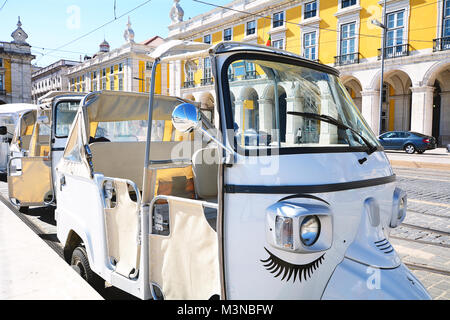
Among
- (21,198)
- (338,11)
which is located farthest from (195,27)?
(21,198)

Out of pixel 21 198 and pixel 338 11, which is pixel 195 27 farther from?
pixel 21 198

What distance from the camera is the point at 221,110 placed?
2168mm

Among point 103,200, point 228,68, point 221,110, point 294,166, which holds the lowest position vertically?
point 103,200

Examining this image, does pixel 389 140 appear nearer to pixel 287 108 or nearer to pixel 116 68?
pixel 287 108

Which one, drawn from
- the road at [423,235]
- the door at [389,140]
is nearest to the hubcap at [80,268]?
the road at [423,235]

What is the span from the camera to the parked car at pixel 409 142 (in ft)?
74.0

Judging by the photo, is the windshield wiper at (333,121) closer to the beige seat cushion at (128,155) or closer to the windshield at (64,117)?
the beige seat cushion at (128,155)

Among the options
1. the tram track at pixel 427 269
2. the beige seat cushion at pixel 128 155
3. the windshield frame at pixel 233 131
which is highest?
the windshield frame at pixel 233 131

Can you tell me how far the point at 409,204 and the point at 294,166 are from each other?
233 inches

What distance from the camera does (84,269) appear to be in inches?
136

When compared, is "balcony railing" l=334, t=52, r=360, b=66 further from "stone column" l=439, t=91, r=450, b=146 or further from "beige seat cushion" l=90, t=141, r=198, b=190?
"beige seat cushion" l=90, t=141, r=198, b=190

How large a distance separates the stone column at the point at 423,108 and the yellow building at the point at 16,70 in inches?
2444

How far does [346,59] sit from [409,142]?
9.01 m

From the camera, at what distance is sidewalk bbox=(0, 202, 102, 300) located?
114 inches
